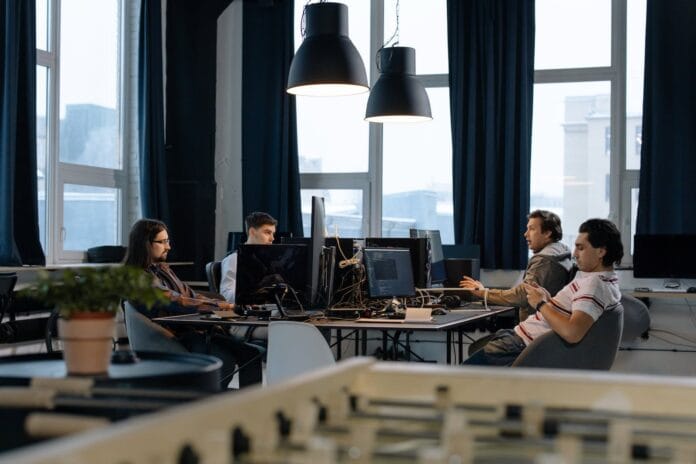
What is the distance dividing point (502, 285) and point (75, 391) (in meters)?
6.11

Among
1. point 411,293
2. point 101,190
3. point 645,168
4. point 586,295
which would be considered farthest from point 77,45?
point 586,295

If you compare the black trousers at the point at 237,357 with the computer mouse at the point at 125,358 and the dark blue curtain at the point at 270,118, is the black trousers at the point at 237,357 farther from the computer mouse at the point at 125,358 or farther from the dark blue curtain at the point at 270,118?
the dark blue curtain at the point at 270,118

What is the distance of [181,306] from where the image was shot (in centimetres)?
468

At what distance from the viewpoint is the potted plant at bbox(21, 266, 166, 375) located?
2010 millimetres

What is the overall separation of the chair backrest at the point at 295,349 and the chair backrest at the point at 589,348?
2.94 feet

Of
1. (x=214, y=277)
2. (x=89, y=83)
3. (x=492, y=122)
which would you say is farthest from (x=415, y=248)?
(x=89, y=83)

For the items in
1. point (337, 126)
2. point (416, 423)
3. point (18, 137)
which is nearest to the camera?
point (416, 423)

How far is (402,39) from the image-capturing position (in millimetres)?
8211

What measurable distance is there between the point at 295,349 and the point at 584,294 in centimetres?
118

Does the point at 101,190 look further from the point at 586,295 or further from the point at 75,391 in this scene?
the point at 75,391

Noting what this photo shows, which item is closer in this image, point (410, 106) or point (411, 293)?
point (411, 293)

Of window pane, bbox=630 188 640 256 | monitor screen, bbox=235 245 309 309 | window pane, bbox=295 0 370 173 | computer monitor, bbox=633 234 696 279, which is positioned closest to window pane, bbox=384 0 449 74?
window pane, bbox=295 0 370 173

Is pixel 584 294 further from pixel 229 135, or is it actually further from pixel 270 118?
pixel 229 135

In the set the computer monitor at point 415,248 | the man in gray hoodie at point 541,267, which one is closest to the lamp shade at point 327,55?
the computer monitor at point 415,248
